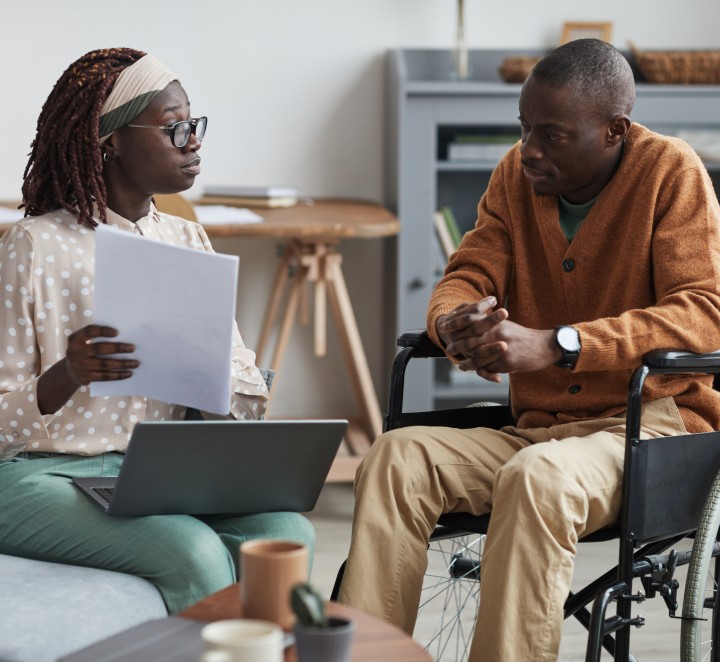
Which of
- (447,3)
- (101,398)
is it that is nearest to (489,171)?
(447,3)

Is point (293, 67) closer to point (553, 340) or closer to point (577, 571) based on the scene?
point (577, 571)

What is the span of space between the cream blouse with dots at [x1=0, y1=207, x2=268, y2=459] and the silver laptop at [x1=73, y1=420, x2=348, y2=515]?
104mm

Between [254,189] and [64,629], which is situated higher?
[254,189]

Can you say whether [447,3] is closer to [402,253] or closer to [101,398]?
[402,253]

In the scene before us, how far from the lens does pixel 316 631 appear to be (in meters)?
1.00

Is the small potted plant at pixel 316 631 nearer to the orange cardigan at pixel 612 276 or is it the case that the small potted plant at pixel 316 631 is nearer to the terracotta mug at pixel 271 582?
the terracotta mug at pixel 271 582

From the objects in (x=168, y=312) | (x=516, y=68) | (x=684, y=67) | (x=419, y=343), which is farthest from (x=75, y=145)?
(x=684, y=67)

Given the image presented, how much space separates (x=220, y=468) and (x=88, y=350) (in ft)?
0.76

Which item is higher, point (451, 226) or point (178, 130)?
point (178, 130)

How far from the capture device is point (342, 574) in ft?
5.29

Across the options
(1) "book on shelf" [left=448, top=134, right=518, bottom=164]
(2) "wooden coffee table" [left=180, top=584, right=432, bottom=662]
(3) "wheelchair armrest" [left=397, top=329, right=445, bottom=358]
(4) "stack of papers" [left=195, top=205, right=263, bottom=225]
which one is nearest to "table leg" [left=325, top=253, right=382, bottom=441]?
(4) "stack of papers" [left=195, top=205, right=263, bottom=225]

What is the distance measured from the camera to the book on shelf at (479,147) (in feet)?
10.5

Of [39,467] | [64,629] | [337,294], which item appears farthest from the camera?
[337,294]

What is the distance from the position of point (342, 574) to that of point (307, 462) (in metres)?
0.25
